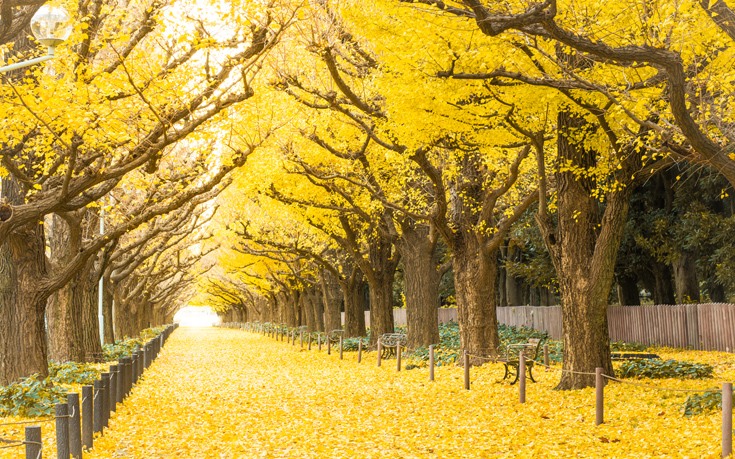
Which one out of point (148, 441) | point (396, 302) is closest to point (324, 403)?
point (148, 441)

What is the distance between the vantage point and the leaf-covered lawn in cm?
818

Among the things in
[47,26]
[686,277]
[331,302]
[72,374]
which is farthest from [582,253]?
[331,302]

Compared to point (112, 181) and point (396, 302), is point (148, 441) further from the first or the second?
point (396, 302)

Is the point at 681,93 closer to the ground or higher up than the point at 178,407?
higher up

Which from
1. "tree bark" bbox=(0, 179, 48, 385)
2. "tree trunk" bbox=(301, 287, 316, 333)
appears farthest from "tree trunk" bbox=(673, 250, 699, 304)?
"tree bark" bbox=(0, 179, 48, 385)

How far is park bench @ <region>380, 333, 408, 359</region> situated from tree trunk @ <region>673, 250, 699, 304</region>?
39.6 ft

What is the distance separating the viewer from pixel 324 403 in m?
12.9

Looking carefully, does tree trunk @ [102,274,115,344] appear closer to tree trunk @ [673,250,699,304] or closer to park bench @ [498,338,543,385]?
park bench @ [498,338,543,385]

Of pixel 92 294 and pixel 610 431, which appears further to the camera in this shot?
pixel 92 294

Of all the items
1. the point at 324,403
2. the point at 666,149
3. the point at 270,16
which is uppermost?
the point at 270,16

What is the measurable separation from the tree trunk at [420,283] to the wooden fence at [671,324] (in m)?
9.29

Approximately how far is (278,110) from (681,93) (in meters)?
12.2

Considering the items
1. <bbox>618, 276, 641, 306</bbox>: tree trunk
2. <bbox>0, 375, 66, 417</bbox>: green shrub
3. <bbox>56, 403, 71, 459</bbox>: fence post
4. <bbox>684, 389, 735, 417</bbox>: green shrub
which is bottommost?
<bbox>684, 389, 735, 417</bbox>: green shrub

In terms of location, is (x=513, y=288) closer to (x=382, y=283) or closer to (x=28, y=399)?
(x=382, y=283)
